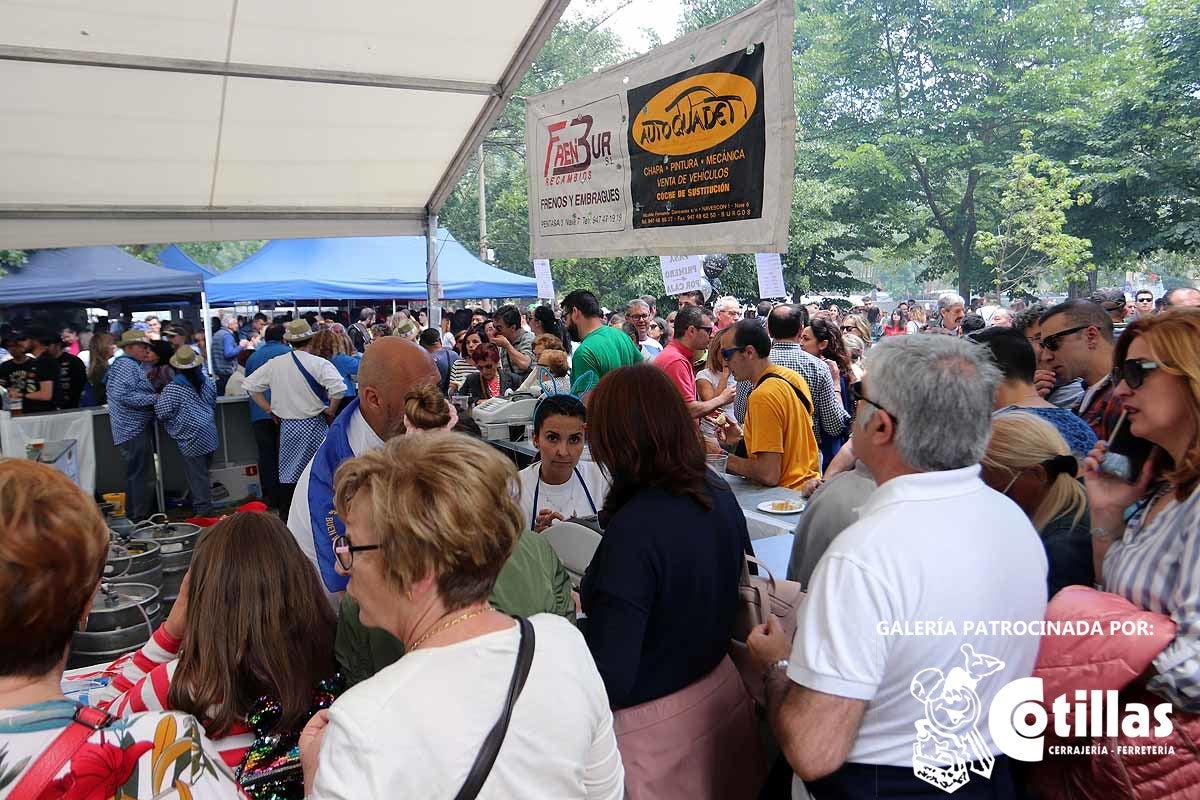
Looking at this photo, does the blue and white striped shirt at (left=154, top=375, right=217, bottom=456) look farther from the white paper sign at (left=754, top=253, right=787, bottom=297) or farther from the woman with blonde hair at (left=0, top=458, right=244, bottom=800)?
the woman with blonde hair at (left=0, top=458, right=244, bottom=800)

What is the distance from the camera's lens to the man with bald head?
2.69m

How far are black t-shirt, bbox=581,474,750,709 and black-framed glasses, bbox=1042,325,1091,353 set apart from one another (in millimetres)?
3023

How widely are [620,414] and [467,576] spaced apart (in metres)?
0.83

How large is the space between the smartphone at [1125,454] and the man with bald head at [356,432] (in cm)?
219

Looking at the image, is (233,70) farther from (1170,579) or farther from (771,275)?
(1170,579)

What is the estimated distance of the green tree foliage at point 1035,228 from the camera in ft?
75.2

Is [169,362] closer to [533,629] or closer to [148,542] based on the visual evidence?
[148,542]

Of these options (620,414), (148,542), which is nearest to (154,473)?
(148,542)

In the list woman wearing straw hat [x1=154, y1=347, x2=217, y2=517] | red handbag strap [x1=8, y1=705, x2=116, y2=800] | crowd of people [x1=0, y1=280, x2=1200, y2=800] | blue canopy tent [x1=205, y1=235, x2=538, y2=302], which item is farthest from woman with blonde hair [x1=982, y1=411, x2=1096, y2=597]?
blue canopy tent [x1=205, y1=235, x2=538, y2=302]

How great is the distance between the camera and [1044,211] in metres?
Result: 23.0

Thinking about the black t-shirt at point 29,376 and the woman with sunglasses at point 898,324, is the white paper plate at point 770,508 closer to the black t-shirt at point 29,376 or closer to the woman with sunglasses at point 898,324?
the black t-shirt at point 29,376

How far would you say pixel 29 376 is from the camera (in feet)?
27.3

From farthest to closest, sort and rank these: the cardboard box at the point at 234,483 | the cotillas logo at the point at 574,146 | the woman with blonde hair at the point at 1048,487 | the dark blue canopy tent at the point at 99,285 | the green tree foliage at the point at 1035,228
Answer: the green tree foliage at the point at 1035,228, the dark blue canopy tent at the point at 99,285, the cardboard box at the point at 234,483, the cotillas logo at the point at 574,146, the woman with blonde hair at the point at 1048,487

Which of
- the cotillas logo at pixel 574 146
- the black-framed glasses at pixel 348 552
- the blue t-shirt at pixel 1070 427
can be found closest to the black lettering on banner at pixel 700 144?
the cotillas logo at pixel 574 146
